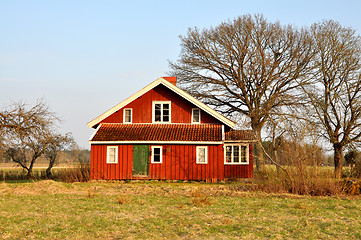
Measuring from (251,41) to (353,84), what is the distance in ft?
30.1

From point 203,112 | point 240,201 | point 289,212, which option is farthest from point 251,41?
point 289,212

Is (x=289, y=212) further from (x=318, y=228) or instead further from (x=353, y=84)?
(x=353, y=84)

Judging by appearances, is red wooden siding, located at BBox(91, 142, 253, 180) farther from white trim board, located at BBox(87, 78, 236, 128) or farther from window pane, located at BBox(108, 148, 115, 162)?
white trim board, located at BBox(87, 78, 236, 128)

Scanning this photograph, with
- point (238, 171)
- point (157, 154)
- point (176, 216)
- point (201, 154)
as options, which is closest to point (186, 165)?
point (201, 154)

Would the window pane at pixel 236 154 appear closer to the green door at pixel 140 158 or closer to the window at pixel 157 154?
the window at pixel 157 154

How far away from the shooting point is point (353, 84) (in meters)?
31.8

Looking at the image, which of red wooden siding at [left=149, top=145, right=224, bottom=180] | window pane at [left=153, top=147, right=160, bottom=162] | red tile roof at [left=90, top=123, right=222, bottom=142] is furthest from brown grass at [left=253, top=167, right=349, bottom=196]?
window pane at [left=153, top=147, right=160, bottom=162]

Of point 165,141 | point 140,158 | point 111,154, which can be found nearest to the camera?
point 165,141

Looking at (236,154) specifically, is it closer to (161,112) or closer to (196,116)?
(196,116)

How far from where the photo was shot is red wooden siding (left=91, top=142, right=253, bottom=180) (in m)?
25.8

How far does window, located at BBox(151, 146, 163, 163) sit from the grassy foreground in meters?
8.14

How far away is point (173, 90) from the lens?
2734 cm

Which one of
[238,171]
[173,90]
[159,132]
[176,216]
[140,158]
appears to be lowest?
[176,216]

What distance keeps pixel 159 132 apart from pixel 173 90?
10.3 ft
